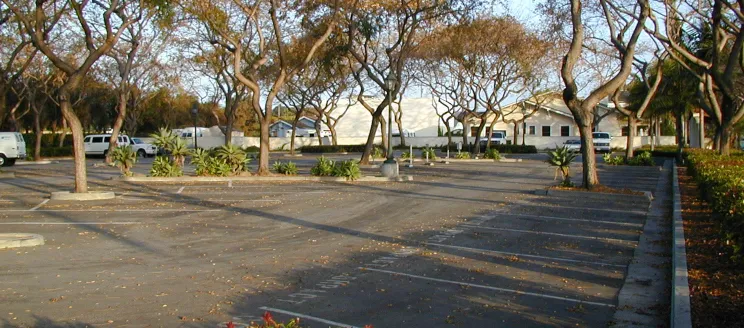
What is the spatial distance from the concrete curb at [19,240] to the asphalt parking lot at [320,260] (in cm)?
25

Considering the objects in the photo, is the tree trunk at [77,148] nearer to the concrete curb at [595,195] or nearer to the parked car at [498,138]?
the concrete curb at [595,195]

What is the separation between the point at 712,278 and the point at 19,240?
32.8ft

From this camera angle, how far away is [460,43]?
39.9 m

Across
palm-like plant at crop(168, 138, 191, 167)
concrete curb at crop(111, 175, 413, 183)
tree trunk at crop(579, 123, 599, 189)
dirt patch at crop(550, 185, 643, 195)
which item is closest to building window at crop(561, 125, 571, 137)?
concrete curb at crop(111, 175, 413, 183)

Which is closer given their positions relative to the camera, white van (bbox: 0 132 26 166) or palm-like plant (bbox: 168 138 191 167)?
palm-like plant (bbox: 168 138 191 167)

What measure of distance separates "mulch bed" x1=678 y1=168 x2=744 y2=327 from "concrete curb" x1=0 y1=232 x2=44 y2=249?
31.8 ft

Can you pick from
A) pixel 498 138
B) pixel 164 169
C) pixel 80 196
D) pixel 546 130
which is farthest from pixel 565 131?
pixel 80 196

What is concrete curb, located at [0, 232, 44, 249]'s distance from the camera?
11.6 m

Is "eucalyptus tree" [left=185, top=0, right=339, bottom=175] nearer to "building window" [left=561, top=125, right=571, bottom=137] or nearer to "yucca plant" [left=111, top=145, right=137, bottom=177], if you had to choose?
"yucca plant" [left=111, top=145, right=137, bottom=177]

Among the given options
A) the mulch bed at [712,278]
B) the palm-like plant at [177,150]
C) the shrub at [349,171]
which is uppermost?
the palm-like plant at [177,150]

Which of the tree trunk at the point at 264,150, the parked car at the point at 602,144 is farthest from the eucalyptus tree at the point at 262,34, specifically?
the parked car at the point at 602,144

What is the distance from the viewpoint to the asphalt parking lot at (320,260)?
303 inches

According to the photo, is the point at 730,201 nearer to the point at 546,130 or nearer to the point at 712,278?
the point at 712,278

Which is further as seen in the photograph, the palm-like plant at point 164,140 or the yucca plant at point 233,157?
the palm-like plant at point 164,140
